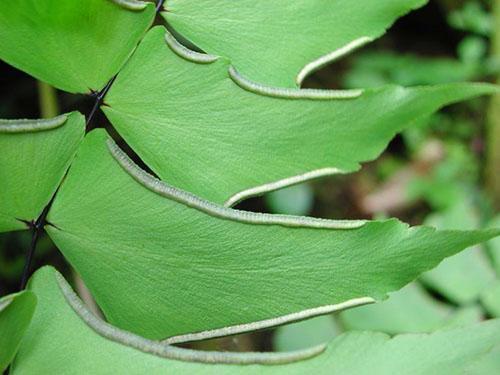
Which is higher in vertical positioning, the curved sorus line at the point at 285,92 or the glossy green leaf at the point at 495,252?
the curved sorus line at the point at 285,92

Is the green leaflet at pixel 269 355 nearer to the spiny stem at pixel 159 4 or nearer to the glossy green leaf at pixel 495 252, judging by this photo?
the spiny stem at pixel 159 4

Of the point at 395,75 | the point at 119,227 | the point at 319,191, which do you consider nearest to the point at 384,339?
the point at 119,227

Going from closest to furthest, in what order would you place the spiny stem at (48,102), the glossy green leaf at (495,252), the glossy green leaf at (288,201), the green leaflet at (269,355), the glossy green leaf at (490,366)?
the green leaflet at (269,355) → the glossy green leaf at (490,366) → the spiny stem at (48,102) → the glossy green leaf at (495,252) → the glossy green leaf at (288,201)

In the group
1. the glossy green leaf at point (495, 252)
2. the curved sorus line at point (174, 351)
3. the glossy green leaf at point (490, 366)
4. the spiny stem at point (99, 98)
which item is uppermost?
the spiny stem at point (99, 98)

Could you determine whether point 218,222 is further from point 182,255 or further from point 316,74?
point 316,74

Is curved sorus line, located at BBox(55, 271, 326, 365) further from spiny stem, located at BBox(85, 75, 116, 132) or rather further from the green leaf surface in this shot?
the green leaf surface

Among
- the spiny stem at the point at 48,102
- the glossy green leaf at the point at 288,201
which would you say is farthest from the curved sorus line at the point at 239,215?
the glossy green leaf at the point at 288,201
